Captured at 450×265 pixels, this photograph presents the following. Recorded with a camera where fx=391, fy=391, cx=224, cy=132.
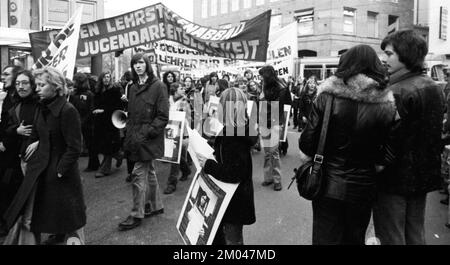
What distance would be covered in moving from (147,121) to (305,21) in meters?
34.3

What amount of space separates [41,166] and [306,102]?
8.08 m

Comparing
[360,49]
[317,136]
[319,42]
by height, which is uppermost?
[319,42]

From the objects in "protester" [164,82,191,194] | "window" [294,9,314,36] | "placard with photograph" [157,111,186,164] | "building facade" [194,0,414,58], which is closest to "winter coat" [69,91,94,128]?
"protester" [164,82,191,194]

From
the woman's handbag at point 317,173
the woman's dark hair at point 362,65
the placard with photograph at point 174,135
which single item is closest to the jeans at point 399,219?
the woman's handbag at point 317,173

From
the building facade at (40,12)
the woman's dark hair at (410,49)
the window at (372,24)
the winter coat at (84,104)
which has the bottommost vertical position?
the winter coat at (84,104)

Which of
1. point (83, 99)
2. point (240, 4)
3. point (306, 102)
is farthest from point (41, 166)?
point (240, 4)

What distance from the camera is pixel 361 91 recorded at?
2.50 meters

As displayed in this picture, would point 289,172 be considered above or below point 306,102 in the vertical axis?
below

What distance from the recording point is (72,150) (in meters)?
3.36

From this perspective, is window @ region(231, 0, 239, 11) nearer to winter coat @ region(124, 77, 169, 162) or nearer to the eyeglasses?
winter coat @ region(124, 77, 169, 162)

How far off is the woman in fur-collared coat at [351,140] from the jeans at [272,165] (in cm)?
364

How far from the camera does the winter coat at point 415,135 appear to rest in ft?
9.02

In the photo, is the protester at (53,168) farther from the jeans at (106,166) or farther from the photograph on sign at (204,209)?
the jeans at (106,166)

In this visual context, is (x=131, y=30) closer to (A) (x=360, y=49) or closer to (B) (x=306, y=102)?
(A) (x=360, y=49)
